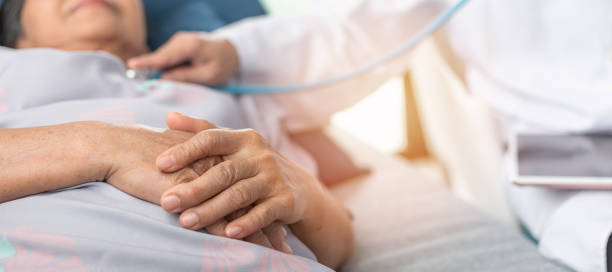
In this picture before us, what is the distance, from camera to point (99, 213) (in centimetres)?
61

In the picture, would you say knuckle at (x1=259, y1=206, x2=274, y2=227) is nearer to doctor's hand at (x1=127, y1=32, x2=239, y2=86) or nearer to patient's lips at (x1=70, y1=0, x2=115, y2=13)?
doctor's hand at (x1=127, y1=32, x2=239, y2=86)

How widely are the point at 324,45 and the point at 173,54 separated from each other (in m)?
0.41

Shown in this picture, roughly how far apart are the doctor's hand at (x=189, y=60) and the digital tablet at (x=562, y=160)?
62 centimetres

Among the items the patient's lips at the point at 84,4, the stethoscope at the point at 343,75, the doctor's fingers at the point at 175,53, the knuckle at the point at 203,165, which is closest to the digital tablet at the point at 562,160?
the stethoscope at the point at 343,75

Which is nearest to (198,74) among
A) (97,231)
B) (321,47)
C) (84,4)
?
(84,4)

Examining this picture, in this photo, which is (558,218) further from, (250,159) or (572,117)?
(250,159)

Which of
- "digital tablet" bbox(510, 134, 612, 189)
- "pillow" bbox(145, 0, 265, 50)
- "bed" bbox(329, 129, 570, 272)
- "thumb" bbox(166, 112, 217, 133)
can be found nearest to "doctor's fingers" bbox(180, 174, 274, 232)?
"thumb" bbox(166, 112, 217, 133)

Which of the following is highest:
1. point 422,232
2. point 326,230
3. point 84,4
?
point 84,4

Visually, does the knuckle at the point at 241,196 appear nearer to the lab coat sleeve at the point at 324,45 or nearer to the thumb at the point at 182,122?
the thumb at the point at 182,122

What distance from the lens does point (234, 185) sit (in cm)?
66

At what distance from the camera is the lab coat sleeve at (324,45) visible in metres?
1.34

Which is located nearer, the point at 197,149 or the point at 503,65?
the point at 197,149

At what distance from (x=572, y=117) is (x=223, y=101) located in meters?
0.68

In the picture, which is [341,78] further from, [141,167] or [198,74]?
[141,167]
